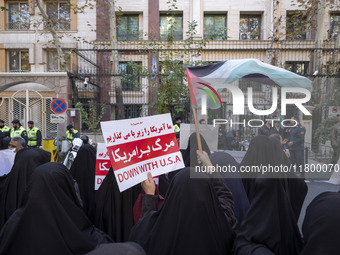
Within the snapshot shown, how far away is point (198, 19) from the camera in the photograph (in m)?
18.4

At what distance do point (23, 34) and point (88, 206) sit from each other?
18685 millimetres

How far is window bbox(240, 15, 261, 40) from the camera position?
19203 mm

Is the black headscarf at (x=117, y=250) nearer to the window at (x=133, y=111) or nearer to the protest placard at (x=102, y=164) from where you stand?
the protest placard at (x=102, y=164)

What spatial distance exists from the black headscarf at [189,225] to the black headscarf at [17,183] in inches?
74.7

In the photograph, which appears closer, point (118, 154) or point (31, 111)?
point (118, 154)

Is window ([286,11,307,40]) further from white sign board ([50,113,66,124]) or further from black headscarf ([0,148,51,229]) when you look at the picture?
black headscarf ([0,148,51,229])

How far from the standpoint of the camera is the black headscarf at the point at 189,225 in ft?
6.24

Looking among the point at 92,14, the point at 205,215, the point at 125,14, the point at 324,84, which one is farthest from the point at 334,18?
the point at 205,215

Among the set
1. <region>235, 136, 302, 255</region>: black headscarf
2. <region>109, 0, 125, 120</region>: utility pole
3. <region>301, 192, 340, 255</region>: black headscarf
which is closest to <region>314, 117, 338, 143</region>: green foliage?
<region>109, 0, 125, 120</region>: utility pole

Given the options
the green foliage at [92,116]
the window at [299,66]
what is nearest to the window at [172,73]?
the green foliage at [92,116]

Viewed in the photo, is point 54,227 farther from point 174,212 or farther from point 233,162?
point 233,162

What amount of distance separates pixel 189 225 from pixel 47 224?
3.09 ft

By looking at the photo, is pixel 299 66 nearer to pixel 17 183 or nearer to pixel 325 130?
pixel 325 130

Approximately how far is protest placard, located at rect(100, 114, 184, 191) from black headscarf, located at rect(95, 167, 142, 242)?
44 centimetres
